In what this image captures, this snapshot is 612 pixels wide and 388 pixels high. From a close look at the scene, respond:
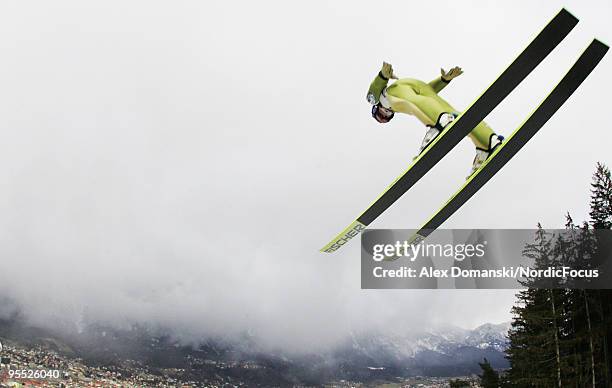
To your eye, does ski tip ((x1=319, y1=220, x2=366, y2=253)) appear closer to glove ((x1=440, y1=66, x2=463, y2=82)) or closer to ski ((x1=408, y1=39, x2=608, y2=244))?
ski ((x1=408, y1=39, x2=608, y2=244))

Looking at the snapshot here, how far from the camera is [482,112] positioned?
8.09 metres

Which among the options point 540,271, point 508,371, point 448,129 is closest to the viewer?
point 448,129

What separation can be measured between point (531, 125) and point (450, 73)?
1603 mm

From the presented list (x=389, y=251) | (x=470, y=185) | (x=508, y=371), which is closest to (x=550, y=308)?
(x=508, y=371)

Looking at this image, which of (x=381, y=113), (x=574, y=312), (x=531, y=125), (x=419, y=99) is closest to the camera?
(x=531, y=125)

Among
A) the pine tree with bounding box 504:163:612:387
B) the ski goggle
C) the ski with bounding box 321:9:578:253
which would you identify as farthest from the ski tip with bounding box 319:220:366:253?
the pine tree with bounding box 504:163:612:387

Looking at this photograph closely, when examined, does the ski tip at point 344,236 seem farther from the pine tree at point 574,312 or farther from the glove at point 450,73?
the pine tree at point 574,312

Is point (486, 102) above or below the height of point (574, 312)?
above

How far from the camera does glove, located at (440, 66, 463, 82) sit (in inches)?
348

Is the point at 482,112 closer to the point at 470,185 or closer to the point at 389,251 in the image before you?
the point at 470,185

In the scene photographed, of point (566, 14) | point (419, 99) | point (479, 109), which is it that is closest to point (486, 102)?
point (479, 109)

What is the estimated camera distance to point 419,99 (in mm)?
8688

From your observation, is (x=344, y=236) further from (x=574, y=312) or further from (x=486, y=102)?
(x=574, y=312)

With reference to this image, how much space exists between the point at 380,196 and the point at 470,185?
1703mm
